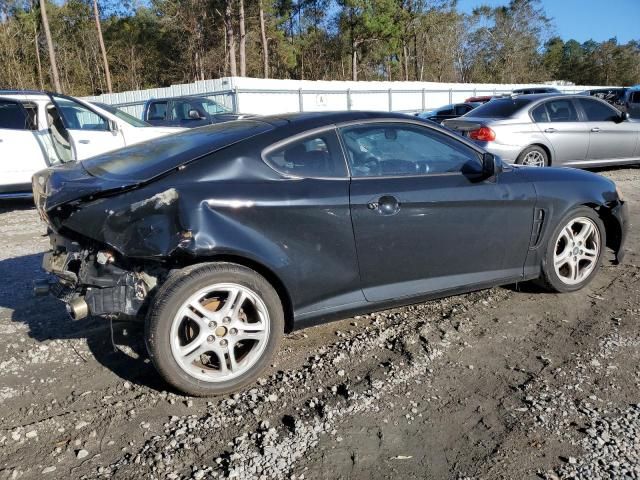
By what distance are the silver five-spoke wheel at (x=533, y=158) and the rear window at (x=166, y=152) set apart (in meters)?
6.40

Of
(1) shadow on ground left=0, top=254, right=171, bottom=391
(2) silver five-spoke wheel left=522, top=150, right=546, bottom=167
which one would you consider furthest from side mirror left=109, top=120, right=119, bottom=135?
(2) silver five-spoke wheel left=522, top=150, right=546, bottom=167

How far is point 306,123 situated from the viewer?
345 cm

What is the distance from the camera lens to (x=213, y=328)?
119 inches

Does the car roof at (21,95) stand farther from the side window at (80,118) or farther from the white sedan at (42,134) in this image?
the side window at (80,118)

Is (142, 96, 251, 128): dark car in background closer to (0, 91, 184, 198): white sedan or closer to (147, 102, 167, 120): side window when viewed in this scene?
(147, 102, 167, 120): side window

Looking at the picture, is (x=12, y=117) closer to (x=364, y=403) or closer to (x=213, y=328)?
(x=213, y=328)

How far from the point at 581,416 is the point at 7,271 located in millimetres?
5119

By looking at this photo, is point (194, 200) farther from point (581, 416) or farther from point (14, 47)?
point (14, 47)

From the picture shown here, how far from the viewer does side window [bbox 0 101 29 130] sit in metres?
8.17

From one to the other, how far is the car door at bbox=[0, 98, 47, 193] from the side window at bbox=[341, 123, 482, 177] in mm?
6306

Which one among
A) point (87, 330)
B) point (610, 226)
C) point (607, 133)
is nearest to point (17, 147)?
point (87, 330)

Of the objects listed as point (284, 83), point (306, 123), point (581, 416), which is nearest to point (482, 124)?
point (306, 123)

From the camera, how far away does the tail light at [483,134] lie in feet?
28.5

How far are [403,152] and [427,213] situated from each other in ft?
1.54
